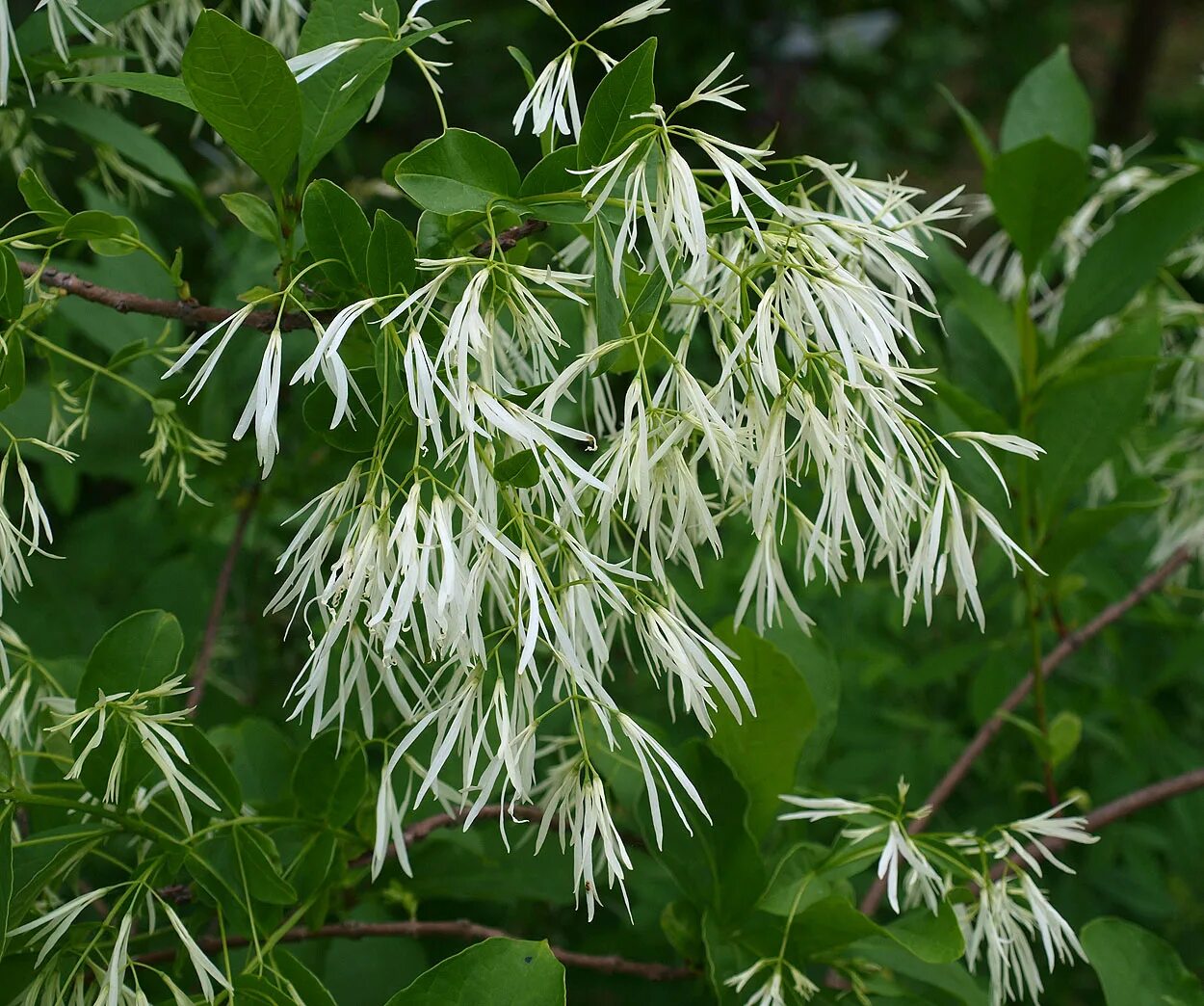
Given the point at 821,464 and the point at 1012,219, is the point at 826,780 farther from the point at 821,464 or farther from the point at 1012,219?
the point at 821,464

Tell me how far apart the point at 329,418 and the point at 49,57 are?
0.40 m

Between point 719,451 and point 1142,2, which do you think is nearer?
point 719,451

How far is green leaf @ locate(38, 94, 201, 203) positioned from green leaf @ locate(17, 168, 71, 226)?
0.82 feet

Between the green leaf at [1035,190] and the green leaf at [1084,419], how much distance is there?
108 millimetres

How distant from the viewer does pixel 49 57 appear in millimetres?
758

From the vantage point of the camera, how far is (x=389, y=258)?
53 centimetres

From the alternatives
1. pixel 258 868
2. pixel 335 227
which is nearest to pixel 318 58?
pixel 335 227

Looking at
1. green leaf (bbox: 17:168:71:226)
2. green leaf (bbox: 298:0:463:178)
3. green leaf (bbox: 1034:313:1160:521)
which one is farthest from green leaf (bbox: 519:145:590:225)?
green leaf (bbox: 1034:313:1160:521)

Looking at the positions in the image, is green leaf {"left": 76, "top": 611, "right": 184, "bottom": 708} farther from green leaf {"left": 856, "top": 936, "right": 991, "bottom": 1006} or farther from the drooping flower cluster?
green leaf {"left": 856, "top": 936, "right": 991, "bottom": 1006}

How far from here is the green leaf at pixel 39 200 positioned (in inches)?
23.2

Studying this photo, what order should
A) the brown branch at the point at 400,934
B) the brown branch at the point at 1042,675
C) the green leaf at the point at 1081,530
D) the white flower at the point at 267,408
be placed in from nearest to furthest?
the white flower at the point at 267,408, the brown branch at the point at 400,934, the green leaf at the point at 1081,530, the brown branch at the point at 1042,675

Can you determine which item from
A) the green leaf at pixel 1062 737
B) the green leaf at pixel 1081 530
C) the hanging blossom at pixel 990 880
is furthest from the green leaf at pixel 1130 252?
the hanging blossom at pixel 990 880

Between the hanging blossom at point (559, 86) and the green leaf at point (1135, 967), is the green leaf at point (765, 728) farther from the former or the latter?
the hanging blossom at point (559, 86)

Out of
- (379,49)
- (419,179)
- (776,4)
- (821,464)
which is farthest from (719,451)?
(776,4)
